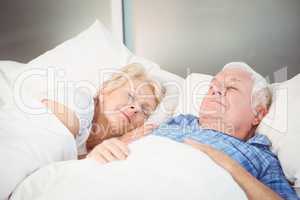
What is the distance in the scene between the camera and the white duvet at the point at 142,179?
2.61 ft

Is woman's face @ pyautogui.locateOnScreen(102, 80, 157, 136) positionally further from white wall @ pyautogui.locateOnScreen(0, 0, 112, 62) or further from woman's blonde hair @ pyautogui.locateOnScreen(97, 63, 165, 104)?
white wall @ pyautogui.locateOnScreen(0, 0, 112, 62)

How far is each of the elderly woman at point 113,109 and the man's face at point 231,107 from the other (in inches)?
8.3

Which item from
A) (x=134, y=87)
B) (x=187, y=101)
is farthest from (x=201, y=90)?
(x=134, y=87)

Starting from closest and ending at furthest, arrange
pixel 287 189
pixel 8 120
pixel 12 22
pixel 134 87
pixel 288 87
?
pixel 287 189, pixel 8 120, pixel 288 87, pixel 134 87, pixel 12 22

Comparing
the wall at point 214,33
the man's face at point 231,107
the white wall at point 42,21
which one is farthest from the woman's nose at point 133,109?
the white wall at point 42,21

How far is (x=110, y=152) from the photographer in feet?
3.18

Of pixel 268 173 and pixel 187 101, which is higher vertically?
pixel 187 101

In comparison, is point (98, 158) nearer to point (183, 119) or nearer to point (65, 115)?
point (65, 115)

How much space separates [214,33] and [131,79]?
1.53ft

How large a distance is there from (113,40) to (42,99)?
1.56 ft

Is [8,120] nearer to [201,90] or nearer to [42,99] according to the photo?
[42,99]

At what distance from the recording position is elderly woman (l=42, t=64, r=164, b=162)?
123 centimetres

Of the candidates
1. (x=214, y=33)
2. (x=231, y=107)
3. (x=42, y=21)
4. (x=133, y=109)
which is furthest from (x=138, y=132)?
(x=42, y=21)

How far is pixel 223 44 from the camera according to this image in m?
1.66
